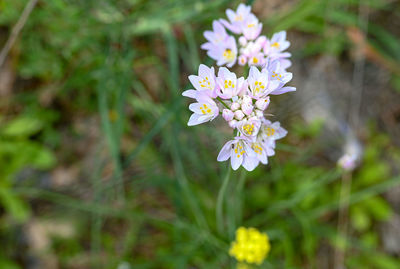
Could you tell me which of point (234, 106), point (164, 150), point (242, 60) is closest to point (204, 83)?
point (234, 106)

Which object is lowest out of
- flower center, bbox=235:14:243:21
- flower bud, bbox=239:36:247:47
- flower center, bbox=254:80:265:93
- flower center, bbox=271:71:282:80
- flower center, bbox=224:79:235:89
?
flower center, bbox=254:80:265:93

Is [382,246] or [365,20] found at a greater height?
[365,20]

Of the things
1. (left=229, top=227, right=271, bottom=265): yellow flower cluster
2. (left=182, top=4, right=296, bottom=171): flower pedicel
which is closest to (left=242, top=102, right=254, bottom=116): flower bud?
(left=182, top=4, right=296, bottom=171): flower pedicel

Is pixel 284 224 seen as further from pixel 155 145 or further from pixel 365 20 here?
pixel 365 20

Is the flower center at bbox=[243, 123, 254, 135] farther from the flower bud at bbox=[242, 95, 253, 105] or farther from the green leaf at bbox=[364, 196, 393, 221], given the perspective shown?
the green leaf at bbox=[364, 196, 393, 221]

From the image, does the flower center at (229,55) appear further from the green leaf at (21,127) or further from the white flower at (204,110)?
the green leaf at (21,127)

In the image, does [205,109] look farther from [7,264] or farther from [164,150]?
[7,264]

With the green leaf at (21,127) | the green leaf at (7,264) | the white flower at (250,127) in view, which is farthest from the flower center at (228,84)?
the green leaf at (7,264)

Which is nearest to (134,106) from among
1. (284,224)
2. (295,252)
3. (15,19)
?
(15,19)
